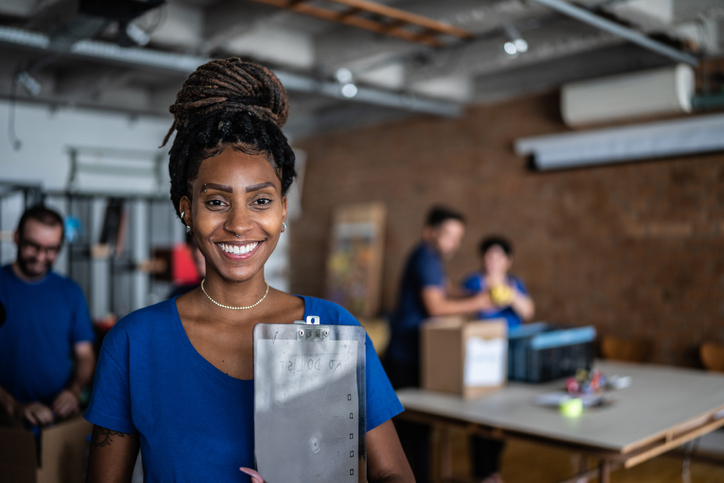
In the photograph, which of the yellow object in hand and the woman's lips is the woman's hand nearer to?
the woman's lips

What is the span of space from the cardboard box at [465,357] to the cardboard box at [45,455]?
1633 millimetres

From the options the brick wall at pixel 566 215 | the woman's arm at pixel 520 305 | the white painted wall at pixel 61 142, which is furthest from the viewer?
the white painted wall at pixel 61 142

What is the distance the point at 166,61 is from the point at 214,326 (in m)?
3.53

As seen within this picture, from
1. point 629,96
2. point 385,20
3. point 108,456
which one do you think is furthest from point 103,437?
point 629,96

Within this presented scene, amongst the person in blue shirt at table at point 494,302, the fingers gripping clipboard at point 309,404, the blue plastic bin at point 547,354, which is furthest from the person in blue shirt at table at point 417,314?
the fingers gripping clipboard at point 309,404

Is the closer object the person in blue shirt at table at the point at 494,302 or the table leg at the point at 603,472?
the table leg at the point at 603,472

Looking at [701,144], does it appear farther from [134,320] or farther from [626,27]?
[134,320]

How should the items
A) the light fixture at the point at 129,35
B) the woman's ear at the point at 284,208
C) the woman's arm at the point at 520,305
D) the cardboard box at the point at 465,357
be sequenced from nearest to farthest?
the woman's ear at the point at 284,208 < the cardboard box at the point at 465,357 < the light fixture at the point at 129,35 < the woman's arm at the point at 520,305

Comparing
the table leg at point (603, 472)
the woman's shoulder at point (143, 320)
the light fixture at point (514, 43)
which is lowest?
the table leg at point (603, 472)

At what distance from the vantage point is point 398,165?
21.6 feet

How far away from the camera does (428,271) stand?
3.56 meters

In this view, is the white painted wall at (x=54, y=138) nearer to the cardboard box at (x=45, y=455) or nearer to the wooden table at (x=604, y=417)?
the cardboard box at (x=45, y=455)

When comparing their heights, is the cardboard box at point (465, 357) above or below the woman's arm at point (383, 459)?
below

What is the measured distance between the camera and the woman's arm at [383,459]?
1223 millimetres
